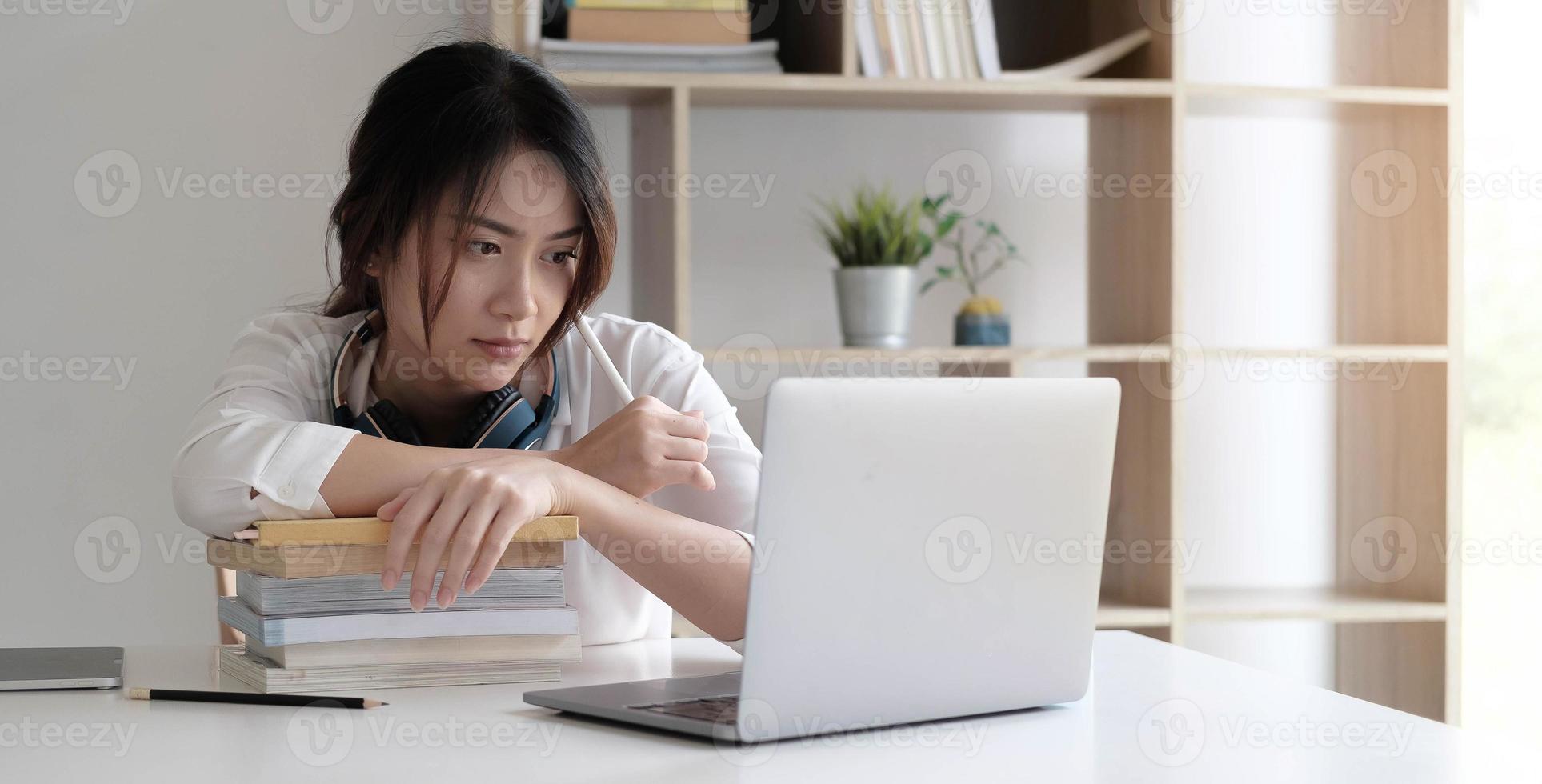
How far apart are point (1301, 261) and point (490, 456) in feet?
6.57

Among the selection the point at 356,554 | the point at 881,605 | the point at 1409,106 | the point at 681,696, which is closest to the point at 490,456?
the point at 356,554

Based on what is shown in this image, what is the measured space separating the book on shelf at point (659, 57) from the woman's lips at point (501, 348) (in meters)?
0.84

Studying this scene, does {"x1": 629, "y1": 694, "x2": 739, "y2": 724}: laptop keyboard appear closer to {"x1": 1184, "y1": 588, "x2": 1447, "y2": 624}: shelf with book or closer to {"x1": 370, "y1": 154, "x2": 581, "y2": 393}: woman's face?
{"x1": 370, "y1": 154, "x2": 581, "y2": 393}: woman's face

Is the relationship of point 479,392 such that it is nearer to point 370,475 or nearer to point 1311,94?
point 370,475

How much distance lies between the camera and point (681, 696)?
2.99 feet

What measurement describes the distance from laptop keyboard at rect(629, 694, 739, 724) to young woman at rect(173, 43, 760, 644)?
0.59ft

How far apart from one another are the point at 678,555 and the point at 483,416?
32 centimetres

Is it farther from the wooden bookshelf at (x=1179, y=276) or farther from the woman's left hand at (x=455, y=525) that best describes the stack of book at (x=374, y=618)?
the wooden bookshelf at (x=1179, y=276)

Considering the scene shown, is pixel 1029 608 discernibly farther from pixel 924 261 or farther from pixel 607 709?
pixel 924 261

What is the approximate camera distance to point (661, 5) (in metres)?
2.09

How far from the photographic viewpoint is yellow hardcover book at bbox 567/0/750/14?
2064 millimetres

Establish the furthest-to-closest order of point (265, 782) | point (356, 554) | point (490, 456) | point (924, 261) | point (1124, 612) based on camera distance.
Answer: point (924, 261), point (1124, 612), point (490, 456), point (356, 554), point (265, 782)

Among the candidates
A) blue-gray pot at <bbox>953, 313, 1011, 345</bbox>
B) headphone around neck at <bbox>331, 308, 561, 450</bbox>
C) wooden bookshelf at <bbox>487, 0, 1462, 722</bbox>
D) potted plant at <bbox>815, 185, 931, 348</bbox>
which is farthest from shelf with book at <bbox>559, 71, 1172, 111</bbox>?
headphone around neck at <bbox>331, 308, 561, 450</bbox>

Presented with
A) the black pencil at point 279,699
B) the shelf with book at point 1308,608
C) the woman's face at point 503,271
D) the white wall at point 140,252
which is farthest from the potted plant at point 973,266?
the black pencil at point 279,699
